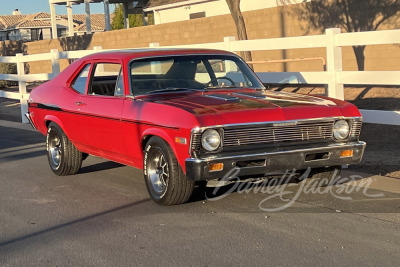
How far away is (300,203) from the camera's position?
717 centimetres

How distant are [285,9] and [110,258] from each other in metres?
16.0

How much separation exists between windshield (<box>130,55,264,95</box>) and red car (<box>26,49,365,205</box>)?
12 millimetres

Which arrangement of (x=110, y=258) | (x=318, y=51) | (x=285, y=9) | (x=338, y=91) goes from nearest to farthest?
(x=110, y=258) → (x=338, y=91) → (x=318, y=51) → (x=285, y=9)

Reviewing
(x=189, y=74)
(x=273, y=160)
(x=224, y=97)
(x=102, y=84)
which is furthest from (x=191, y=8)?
(x=273, y=160)

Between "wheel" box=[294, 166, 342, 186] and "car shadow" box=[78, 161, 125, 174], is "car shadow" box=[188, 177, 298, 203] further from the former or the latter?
"car shadow" box=[78, 161, 125, 174]

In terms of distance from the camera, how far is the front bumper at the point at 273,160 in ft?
21.6

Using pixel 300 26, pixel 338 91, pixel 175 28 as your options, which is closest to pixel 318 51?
pixel 300 26

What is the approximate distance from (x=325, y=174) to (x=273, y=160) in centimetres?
133

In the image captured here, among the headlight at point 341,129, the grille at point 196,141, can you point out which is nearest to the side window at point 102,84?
the grille at point 196,141

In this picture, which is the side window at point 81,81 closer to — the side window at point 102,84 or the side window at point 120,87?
the side window at point 102,84

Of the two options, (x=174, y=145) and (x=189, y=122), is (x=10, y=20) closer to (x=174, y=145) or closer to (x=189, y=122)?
(x=174, y=145)

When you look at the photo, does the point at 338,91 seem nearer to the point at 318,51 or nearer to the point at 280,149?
the point at 280,149

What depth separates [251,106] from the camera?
275 inches

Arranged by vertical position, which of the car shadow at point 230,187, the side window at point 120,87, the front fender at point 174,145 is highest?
the side window at point 120,87
